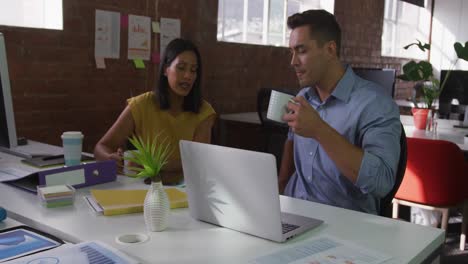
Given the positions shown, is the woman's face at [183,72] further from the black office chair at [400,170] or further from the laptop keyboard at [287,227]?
the laptop keyboard at [287,227]

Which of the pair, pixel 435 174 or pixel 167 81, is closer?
pixel 167 81

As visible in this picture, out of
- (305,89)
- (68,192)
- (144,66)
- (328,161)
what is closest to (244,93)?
(144,66)

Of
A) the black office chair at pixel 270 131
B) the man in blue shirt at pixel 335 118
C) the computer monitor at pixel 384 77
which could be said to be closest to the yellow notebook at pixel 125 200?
the man in blue shirt at pixel 335 118

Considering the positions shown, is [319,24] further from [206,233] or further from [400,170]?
[206,233]

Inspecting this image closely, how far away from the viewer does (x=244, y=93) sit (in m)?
4.40

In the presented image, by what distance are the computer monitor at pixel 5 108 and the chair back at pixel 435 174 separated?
6.70ft

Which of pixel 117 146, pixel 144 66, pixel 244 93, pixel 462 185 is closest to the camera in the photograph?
pixel 117 146

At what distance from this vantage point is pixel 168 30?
11.6 ft

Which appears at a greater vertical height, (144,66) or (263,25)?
(263,25)

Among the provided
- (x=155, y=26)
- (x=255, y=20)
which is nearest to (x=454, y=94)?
(x=255, y=20)

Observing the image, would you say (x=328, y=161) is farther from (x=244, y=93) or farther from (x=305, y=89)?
(x=244, y=93)

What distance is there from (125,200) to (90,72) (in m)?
1.87

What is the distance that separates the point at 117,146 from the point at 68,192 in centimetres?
86

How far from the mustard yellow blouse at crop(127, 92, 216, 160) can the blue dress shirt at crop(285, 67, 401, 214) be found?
2.42 feet
